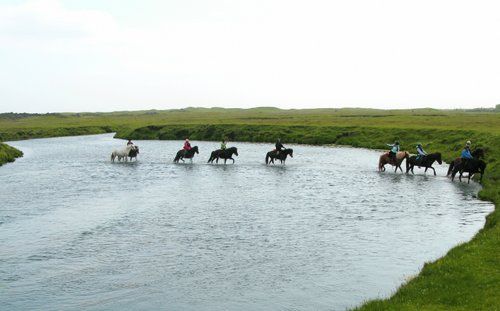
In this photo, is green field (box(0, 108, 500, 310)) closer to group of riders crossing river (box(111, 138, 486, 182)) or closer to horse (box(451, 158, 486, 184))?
horse (box(451, 158, 486, 184))

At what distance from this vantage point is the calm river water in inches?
666

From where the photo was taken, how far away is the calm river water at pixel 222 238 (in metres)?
16.9

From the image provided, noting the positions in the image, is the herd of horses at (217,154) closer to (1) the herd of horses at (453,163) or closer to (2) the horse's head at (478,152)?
(1) the herd of horses at (453,163)

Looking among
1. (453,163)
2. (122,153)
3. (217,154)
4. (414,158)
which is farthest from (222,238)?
(122,153)

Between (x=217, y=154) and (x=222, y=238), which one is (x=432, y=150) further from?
(x=222, y=238)

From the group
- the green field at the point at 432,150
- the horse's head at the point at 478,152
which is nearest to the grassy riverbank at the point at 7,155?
the green field at the point at 432,150

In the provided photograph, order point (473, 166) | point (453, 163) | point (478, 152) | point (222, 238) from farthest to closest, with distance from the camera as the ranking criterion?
1. point (478, 152)
2. point (453, 163)
3. point (473, 166)
4. point (222, 238)

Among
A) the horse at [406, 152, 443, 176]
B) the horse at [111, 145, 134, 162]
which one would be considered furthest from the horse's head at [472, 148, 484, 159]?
the horse at [111, 145, 134, 162]

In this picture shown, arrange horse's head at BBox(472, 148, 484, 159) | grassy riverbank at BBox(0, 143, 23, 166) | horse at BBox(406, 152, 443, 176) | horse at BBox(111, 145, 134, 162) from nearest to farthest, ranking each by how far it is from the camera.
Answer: horse's head at BBox(472, 148, 484, 159), horse at BBox(406, 152, 443, 176), grassy riverbank at BBox(0, 143, 23, 166), horse at BBox(111, 145, 134, 162)

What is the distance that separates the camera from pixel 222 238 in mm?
23750

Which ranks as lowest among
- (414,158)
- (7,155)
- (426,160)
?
(7,155)

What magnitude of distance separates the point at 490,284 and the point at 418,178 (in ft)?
98.6

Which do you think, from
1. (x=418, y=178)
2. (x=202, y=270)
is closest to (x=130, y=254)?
(x=202, y=270)

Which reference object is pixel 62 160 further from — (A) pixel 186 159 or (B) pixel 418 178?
(B) pixel 418 178
